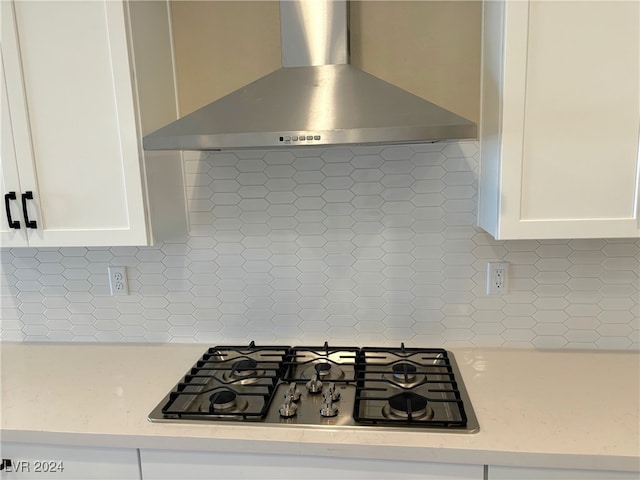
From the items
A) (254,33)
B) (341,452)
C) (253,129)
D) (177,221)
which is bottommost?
(341,452)

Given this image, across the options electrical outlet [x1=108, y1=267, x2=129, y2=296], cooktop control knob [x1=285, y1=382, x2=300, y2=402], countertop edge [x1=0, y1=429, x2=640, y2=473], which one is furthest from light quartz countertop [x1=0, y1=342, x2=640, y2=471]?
electrical outlet [x1=108, y1=267, x2=129, y2=296]

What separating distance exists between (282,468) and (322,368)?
1.30 ft

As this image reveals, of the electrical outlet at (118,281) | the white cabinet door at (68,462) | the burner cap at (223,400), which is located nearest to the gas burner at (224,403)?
the burner cap at (223,400)

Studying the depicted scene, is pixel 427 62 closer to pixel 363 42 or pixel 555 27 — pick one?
pixel 363 42

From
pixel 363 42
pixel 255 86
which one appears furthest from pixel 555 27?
pixel 255 86

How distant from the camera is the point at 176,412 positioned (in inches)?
54.8

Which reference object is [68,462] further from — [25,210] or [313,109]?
[313,109]

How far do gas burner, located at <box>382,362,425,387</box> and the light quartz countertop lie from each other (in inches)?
6.3

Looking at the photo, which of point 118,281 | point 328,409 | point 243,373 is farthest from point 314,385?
point 118,281

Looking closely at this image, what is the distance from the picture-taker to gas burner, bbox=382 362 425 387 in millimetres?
1548

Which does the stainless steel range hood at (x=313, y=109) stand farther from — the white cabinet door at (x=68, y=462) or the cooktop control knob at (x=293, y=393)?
the white cabinet door at (x=68, y=462)

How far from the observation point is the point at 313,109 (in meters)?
1.31

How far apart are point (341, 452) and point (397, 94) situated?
0.98 m

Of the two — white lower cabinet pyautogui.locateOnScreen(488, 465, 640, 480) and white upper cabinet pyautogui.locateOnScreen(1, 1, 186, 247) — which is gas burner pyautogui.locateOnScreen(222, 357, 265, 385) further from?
white lower cabinet pyautogui.locateOnScreen(488, 465, 640, 480)
